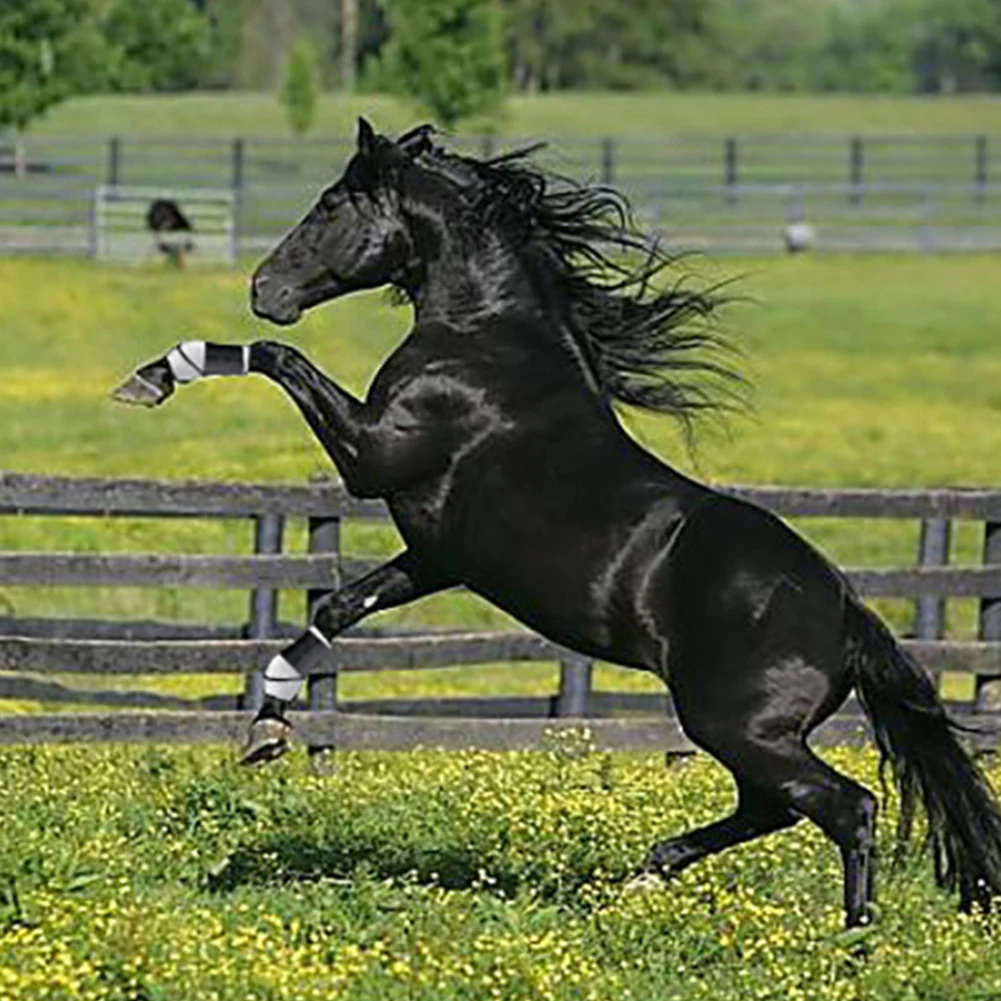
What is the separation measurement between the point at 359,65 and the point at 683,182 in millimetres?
60967

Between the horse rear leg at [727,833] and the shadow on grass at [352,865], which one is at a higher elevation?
the horse rear leg at [727,833]

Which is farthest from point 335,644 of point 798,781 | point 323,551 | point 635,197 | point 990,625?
point 635,197

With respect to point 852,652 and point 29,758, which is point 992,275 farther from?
point 852,652

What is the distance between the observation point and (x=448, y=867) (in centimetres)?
905

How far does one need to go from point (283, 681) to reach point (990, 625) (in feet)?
19.1

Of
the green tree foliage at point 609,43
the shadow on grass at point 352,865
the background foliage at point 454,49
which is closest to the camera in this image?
the shadow on grass at point 352,865

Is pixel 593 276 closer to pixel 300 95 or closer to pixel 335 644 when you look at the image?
pixel 335 644

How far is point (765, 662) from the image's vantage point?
771 cm

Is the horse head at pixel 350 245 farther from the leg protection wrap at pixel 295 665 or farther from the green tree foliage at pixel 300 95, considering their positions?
the green tree foliage at pixel 300 95

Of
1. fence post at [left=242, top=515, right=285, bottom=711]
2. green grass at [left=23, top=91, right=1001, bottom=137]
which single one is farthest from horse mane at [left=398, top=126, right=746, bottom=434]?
green grass at [left=23, top=91, right=1001, bottom=137]

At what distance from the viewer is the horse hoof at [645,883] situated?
829 centimetres

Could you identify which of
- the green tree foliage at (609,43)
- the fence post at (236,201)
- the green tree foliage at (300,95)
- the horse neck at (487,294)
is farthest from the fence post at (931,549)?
the green tree foliage at (609,43)

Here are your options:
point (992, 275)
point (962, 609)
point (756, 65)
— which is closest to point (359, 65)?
point (756, 65)

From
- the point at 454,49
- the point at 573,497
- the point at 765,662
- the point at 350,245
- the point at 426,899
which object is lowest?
the point at 426,899
